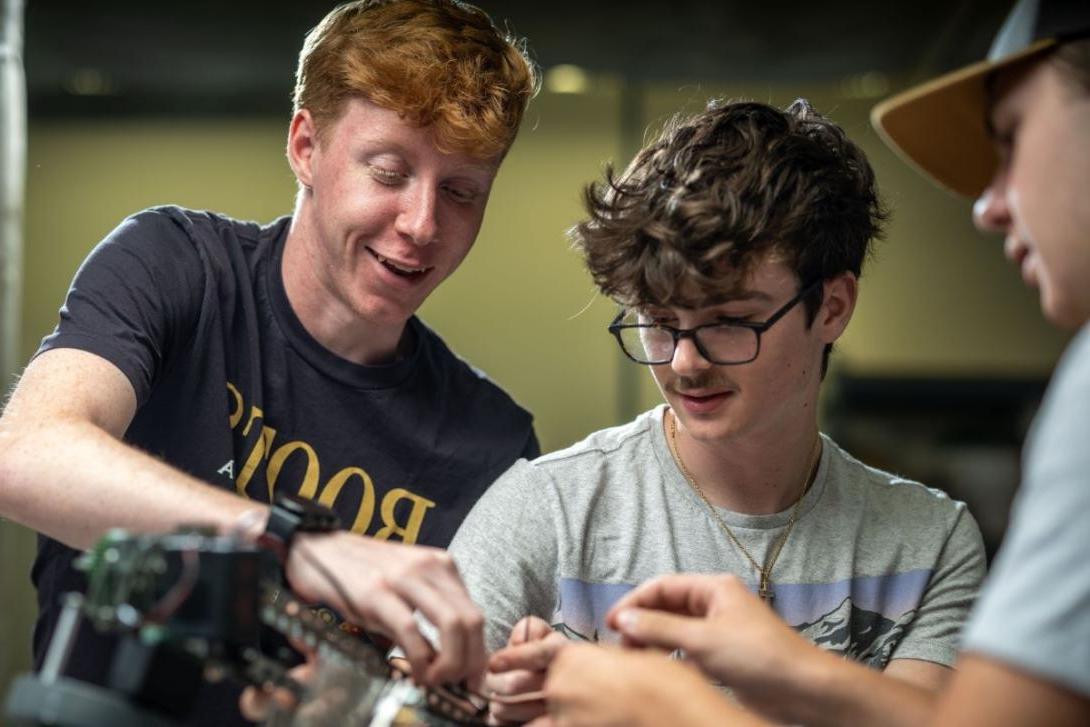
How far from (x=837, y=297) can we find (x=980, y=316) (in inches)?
219

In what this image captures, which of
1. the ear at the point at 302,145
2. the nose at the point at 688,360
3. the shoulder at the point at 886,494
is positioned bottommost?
the shoulder at the point at 886,494

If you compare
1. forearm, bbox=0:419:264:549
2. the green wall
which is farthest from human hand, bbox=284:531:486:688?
the green wall

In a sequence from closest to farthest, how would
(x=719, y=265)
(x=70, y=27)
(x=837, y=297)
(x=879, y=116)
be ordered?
(x=879, y=116) → (x=719, y=265) → (x=837, y=297) → (x=70, y=27)

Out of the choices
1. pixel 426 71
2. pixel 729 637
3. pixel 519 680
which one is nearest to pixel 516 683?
pixel 519 680

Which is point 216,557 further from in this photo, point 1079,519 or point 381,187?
point 381,187

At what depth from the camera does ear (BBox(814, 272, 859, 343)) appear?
6.05ft

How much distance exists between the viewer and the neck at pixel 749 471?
73.4 inches

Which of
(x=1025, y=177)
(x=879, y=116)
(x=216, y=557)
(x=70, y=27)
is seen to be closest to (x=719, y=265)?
(x=879, y=116)

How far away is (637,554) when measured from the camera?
5.84 feet

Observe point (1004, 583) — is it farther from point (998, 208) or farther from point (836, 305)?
point (836, 305)

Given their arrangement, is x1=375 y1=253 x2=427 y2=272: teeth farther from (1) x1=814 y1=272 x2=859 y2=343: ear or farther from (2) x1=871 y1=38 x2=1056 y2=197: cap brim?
(2) x1=871 y1=38 x2=1056 y2=197: cap brim

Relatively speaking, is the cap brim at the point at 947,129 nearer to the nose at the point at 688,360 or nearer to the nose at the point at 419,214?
the nose at the point at 688,360

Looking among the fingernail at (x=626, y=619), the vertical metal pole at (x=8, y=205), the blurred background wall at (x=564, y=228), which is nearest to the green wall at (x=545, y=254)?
the blurred background wall at (x=564, y=228)

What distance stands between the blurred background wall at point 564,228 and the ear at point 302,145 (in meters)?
4.32
